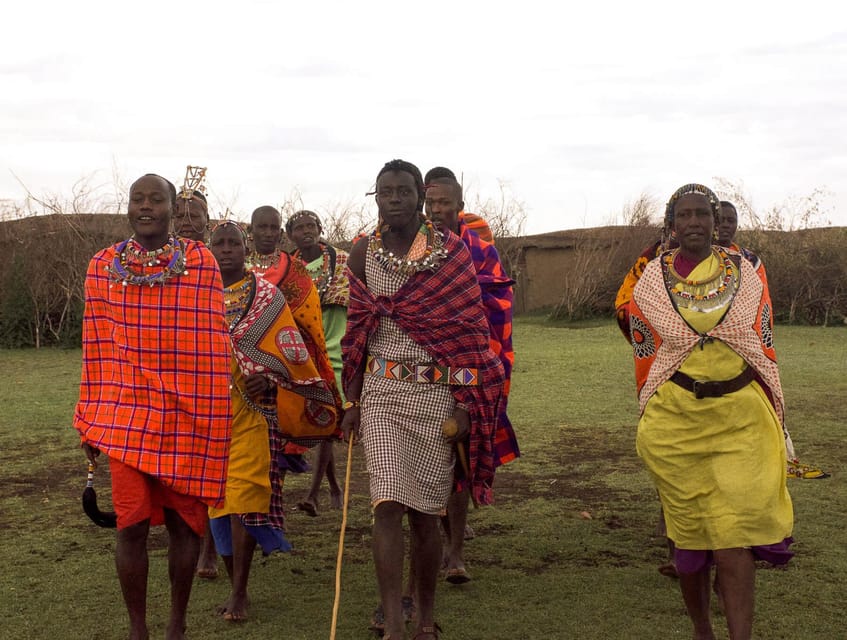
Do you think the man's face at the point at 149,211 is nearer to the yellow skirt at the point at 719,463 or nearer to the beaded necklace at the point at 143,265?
the beaded necklace at the point at 143,265

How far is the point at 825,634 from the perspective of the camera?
16.3 ft

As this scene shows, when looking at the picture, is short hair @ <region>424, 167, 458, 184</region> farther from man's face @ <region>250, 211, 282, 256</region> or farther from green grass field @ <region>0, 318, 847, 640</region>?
green grass field @ <region>0, 318, 847, 640</region>

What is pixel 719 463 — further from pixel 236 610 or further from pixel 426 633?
pixel 236 610

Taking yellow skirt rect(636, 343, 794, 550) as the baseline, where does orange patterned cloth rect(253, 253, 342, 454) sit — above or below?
above

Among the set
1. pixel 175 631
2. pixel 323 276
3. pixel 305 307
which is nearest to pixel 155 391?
pixel 175 631

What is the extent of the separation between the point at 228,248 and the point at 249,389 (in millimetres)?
770

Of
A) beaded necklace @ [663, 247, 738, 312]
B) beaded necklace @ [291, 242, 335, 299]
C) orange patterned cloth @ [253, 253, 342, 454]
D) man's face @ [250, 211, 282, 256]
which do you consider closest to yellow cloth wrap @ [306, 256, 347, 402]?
beaded necklace @ [291, 242, 335, 299]

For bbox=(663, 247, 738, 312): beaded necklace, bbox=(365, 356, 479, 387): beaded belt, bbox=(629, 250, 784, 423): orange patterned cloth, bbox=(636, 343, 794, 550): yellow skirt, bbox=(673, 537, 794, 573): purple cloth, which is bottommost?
bbox=(673, 537, 794, 573): purple cloth

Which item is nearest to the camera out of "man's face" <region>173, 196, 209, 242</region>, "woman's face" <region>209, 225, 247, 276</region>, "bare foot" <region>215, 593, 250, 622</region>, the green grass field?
the green grass field

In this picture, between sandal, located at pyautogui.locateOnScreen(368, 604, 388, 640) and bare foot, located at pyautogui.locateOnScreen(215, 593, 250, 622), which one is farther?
bare foot, located at pyautogui.locateOnScreen(215, 593, 250, 622)

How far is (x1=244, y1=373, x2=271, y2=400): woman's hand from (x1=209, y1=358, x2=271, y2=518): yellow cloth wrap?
0.04 m

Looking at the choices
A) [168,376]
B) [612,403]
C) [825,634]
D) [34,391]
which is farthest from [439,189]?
[34,391]

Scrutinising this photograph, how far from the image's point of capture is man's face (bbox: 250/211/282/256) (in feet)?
24.1

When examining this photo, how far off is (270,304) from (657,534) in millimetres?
2913
